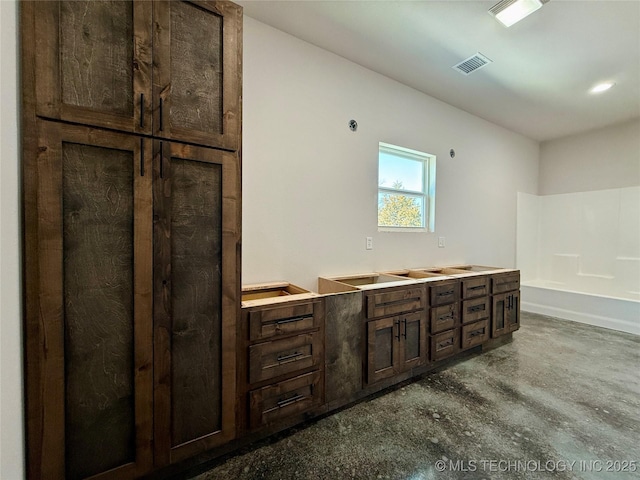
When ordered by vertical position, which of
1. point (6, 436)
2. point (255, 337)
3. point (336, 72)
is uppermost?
point (336, 72)

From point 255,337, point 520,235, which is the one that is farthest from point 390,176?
point 520,235

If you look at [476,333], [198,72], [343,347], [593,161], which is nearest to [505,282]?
[476,333]

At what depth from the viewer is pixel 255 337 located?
158 cm

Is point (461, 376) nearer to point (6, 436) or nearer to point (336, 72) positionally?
point (6, 436)

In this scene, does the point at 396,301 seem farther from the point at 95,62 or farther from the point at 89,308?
the point at 95,62

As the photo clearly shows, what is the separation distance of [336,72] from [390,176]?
1.21 meters

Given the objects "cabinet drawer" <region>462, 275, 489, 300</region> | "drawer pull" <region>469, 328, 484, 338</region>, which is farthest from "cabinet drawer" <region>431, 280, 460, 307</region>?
"drawer pull" <region>469, 328, 484, 338</region>

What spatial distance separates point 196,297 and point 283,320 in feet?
1.82

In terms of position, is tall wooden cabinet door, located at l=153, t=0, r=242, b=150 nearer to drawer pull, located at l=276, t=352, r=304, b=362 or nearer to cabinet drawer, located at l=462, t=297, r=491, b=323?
drawer pull, located at l=276, t=352, r=304, b=362

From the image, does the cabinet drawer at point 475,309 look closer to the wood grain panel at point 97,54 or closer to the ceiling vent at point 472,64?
the ceiling vent at point 472,64

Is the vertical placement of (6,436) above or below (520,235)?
below

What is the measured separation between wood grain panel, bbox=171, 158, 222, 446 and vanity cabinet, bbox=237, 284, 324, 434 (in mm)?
172

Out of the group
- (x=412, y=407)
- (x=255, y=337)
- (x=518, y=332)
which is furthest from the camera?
(x=518, y=332)

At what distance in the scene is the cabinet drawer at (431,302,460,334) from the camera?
2463 mm
